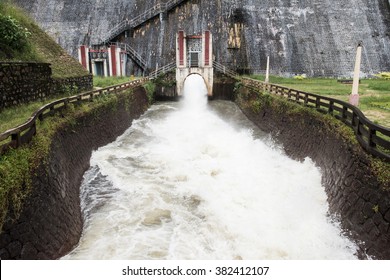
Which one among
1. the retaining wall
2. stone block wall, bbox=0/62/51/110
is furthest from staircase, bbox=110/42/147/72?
stone block wall, bbox=0/62/51/110

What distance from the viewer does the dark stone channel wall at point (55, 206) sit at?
6.41 meters

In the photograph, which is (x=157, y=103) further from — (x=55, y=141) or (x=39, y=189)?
(x=39, y=189)

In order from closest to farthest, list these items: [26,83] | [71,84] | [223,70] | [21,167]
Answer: [21,167] → [26,83] → [71,84] → [223,70]

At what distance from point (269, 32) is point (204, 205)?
3476cm

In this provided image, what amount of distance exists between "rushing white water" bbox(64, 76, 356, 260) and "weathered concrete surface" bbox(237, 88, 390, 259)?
426 millimetres

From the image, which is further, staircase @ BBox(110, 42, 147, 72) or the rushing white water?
staircase @ BBox(110, 42, 147, 72)

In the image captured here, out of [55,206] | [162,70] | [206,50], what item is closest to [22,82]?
[55,206]

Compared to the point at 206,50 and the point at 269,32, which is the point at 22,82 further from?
the point at 269,32

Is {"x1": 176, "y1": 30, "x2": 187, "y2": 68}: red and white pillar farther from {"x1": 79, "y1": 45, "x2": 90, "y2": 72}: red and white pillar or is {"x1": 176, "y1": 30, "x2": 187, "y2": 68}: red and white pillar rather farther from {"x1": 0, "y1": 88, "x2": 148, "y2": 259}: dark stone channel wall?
{"x1": 0, "y1": 88, "x2": 148, "y2": 259}: dark stone channel wall

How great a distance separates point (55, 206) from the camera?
819 cm

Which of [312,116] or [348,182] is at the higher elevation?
[312,116]

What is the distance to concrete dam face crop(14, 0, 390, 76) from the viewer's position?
38781mm

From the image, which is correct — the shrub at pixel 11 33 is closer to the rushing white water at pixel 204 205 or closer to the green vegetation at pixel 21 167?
the rushing white water at pixel 204 205
